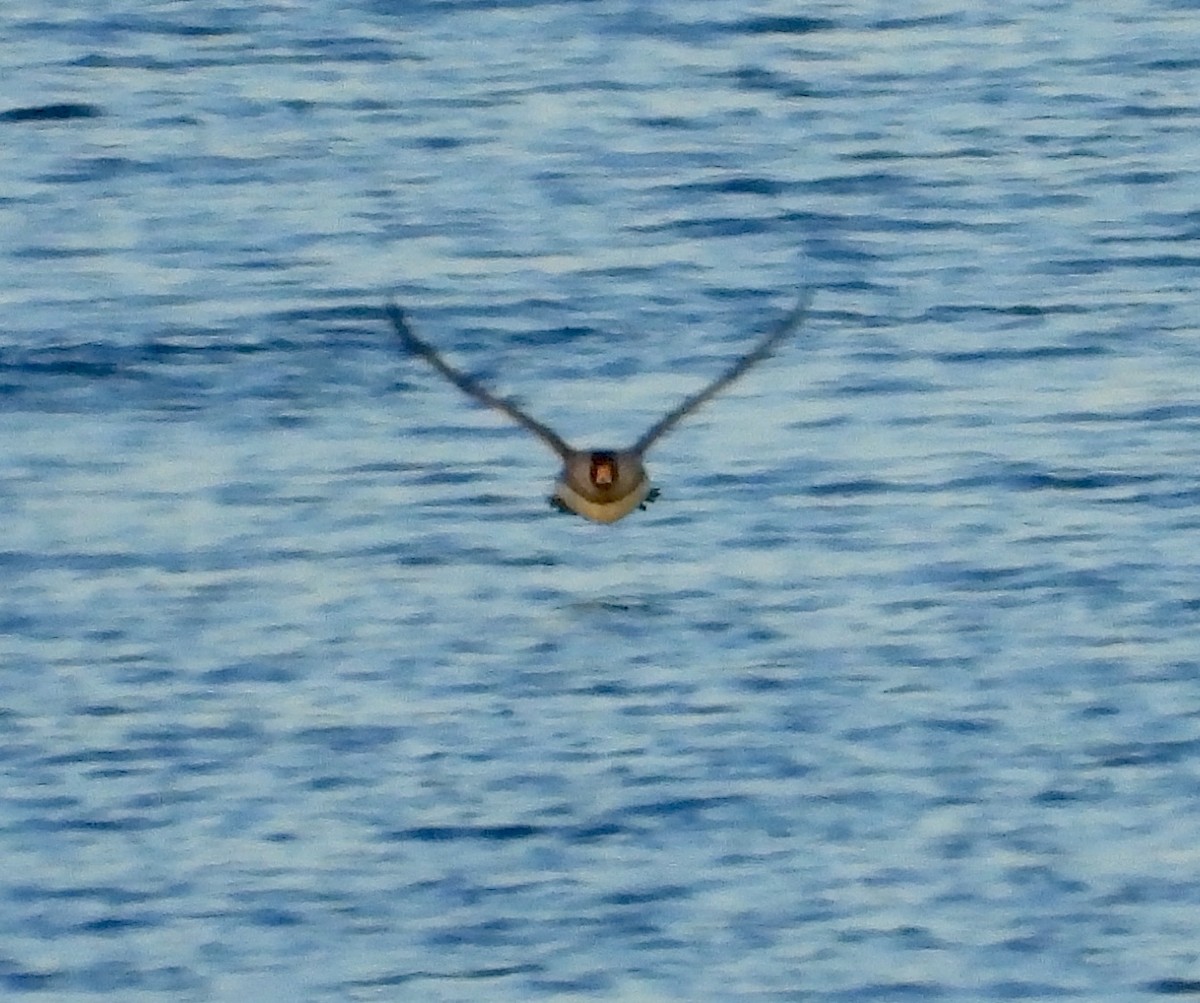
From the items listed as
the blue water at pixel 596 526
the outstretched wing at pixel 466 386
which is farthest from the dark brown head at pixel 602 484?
the blue water at pixel 596 526

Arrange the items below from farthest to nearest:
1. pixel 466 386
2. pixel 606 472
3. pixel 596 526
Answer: pixel 596 526, pixel 606 472, pixel 466 386

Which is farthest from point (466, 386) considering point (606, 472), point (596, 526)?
point (596, 526)

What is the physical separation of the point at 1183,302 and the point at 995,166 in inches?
155

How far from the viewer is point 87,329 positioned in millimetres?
33125

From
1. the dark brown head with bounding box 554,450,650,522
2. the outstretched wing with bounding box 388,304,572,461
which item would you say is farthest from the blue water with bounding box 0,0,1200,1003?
the outstretched wing with bounding box 388,304,572,461

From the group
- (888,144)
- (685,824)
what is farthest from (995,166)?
(685,824)

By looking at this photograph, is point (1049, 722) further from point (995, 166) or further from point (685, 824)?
point (995, 166)

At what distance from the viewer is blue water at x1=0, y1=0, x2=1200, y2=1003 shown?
2469 centimetres

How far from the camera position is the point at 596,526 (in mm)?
29422

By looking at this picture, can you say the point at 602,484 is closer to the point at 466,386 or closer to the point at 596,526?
the point at 466,386

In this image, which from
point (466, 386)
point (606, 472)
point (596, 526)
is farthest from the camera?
point (596, 526)

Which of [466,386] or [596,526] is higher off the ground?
[466,386]

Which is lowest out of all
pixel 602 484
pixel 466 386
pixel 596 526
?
pixel 596 526

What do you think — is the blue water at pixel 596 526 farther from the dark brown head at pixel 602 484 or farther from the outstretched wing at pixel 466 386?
the outstretched wing at pixel 466 386
